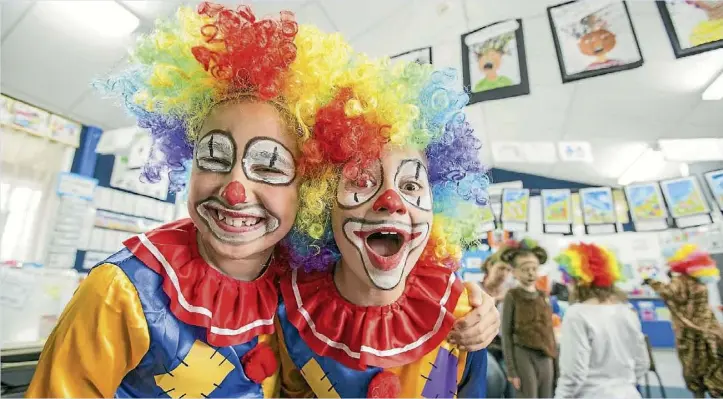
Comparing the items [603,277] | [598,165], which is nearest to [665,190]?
[598,165]

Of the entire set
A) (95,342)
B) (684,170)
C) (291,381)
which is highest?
(684,170)

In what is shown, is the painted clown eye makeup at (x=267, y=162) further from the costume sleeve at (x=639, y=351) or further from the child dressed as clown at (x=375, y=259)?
the costume sleeve at (x=639, y=351)

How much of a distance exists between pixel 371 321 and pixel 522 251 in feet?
7.57

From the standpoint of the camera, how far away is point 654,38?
1.95 m

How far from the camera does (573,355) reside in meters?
2.46

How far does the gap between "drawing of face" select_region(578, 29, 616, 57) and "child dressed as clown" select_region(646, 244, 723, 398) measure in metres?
1.62

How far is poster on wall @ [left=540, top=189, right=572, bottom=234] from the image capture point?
10.8 feet

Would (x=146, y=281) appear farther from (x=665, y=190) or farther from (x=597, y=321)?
(x=665, y=190)

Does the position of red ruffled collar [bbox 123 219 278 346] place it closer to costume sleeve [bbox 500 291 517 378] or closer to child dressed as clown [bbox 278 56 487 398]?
child dressed as clown [bbox 278 56 487 398]

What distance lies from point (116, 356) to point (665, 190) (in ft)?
10.5

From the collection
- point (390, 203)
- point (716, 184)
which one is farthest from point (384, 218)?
point (716, 184)

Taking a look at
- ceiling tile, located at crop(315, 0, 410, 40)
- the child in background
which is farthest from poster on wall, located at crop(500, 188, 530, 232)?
ceiling tile, located at crop(315, 0, 410, 40)

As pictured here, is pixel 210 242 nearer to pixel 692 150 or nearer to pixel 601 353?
pixel 601 353

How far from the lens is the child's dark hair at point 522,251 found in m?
2.95
